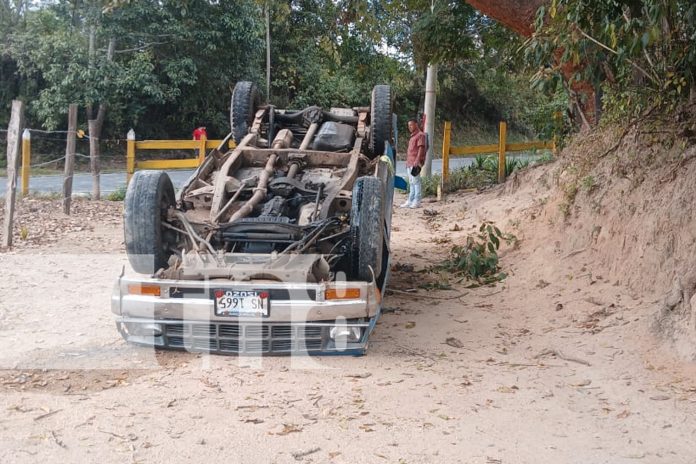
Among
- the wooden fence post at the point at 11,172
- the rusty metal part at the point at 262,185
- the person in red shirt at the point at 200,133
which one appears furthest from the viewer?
the person in red shirt at the point at 200,133

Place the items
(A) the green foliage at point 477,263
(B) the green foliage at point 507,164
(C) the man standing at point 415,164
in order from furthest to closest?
(B) the green foliage at point 507,164, (C) the man standing at point 415,164, (A) the green foliage at point 477,263

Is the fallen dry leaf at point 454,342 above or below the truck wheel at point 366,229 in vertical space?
below

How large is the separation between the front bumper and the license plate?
3cm

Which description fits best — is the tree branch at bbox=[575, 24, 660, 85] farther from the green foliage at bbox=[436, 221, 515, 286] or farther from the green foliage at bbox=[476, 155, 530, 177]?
the green foliage at bbox=[476, 155, 530, 177]

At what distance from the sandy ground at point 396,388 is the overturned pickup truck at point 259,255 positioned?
237mm

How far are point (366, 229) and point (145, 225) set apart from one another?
187 centimetres

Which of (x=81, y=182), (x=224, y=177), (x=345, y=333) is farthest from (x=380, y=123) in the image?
(x=81, y=182)

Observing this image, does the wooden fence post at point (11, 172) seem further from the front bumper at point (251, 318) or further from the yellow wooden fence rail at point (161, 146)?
the yellow wooden fence rail at point (161, 146)

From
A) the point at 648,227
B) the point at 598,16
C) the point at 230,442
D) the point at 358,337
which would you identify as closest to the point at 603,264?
the point at 648,227

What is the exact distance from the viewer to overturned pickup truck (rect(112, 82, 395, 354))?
578 cm

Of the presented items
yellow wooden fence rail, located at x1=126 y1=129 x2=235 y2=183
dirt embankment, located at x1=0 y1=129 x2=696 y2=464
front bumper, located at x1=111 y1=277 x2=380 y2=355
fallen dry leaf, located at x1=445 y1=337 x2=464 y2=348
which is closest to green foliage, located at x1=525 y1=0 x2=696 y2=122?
dirt embankment, located at x1=0 y1=129 x2=696 y2=464

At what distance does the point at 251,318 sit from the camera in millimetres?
5754

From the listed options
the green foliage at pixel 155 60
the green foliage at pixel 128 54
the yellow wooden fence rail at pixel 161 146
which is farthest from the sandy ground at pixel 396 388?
the green foliage at pixel 128 54

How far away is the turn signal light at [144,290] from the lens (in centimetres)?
588
